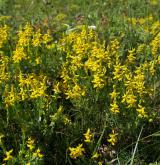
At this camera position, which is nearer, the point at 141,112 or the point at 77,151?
the point at 77,151

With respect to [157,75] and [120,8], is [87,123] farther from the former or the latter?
[120,8]

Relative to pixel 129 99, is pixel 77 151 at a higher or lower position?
lower

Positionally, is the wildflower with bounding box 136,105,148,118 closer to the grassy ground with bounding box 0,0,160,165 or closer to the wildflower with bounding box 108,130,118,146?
the grassy ground with bounding box 0,0,160,165

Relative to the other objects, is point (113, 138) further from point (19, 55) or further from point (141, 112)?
point (19, 55)

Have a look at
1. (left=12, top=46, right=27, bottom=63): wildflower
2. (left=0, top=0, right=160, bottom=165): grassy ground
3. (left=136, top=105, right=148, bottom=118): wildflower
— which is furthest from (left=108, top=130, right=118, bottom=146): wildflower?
(left=12, top=46, right=27, bottom=63): wildflower

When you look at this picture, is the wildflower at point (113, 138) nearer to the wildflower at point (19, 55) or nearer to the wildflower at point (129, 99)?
the wildflower at point (129, 99)

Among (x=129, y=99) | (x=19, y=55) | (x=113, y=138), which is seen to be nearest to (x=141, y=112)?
(x=129, y=99)

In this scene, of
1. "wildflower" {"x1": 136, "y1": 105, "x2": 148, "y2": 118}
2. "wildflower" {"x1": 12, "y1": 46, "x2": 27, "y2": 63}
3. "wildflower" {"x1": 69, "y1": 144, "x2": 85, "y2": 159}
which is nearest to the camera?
"wildflower" {"x1": 69, "y1": 144, "x2": 85, "y2": 159}

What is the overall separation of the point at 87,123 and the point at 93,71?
1.31ft

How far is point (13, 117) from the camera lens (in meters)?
2.83

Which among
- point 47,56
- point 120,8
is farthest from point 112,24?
point 47,56

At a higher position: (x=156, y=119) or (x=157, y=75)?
(x=157, y=75)

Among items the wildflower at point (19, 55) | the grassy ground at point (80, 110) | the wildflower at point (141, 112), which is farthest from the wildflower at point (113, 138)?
the wildflower at point (19, 55)

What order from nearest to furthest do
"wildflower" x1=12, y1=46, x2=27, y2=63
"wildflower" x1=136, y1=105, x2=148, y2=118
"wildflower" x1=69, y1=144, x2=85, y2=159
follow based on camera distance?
"wildflower" x1=69, y1=144, x2=85, y2=159, "wildflower" x1=136, y1=105, x2=148, y2=118, "wildflower" x1=12, y1=46, x2=27, y2=63
